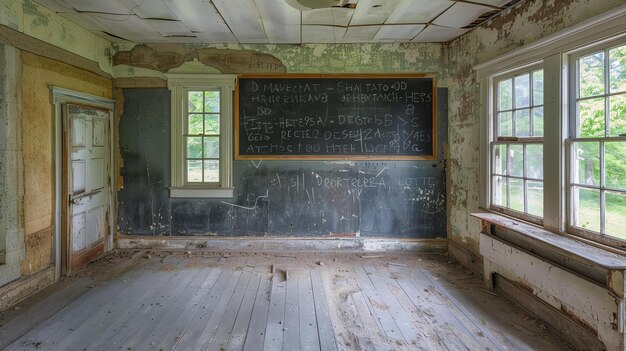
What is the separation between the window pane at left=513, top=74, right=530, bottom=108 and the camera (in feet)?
10.3

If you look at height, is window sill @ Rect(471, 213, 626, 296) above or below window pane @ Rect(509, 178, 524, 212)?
below

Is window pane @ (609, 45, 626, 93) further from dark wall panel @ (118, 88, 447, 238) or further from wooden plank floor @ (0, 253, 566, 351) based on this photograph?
dark wall panel @ (118, 88, 447, 238)

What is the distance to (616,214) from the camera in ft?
7.67

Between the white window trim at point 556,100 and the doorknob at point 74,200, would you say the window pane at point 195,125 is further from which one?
the white window trim at point 556,100

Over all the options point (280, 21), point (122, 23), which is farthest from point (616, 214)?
point (122, 23)

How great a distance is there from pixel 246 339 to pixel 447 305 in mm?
1751

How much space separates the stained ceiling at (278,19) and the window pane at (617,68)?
1.09m

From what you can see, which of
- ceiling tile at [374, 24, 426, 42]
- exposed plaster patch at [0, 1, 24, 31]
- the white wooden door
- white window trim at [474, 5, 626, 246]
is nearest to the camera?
white window trim at [474, 5, 626, 246]

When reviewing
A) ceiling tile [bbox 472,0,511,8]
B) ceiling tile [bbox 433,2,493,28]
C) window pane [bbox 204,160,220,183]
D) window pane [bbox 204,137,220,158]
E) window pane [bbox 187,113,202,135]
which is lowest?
window pane [bbox 204,160,220,183]

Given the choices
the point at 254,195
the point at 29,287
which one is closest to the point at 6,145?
the point at 29,287

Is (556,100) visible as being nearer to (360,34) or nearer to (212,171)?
(360,34)

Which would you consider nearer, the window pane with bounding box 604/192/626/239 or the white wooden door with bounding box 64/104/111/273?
the window pane with bounding box 604/192/626/239

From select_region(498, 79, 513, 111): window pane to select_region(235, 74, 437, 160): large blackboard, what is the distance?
3.18ft


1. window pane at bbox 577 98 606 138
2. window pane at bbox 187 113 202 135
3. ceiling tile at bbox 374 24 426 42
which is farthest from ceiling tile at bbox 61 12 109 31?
window pane at bbox 577 98 606 138
